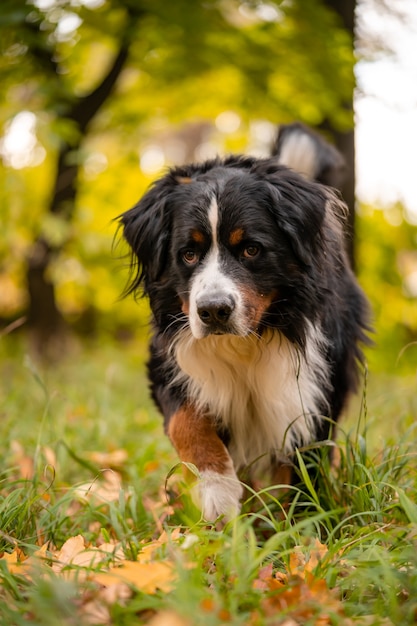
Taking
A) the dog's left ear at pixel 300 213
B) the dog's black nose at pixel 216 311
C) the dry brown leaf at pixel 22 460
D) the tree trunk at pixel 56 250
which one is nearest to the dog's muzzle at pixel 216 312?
the dog's black nose at pixel 216 311

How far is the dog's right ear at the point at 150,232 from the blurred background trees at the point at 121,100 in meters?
0.31

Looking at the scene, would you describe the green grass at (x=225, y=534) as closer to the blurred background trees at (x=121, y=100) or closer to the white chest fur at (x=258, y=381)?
the white chest fur at (x=258, y=381)

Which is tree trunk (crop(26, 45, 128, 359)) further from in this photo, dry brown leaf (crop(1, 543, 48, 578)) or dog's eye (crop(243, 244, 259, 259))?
dry brown leaf (crop(1, 543, 48, 578))

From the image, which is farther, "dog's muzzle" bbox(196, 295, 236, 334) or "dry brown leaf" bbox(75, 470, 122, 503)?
"dry brown leaf" bbox(75, 470, 122, 503)

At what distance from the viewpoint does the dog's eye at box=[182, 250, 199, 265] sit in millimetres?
2898

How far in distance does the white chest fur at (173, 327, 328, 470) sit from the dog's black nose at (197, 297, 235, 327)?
0.33 meters

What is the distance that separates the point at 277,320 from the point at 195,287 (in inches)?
17.8

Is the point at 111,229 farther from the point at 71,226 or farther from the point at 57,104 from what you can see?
the point at 57,104

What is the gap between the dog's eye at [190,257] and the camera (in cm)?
290

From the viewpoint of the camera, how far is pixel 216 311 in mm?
2641

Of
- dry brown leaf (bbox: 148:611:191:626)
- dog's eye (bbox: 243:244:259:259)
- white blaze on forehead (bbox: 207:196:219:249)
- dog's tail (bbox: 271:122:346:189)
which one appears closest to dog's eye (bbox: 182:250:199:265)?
white blaze on forehead (bbox: 207:196:219:249)

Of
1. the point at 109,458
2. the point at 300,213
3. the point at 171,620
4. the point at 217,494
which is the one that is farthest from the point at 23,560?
the point at 300,213

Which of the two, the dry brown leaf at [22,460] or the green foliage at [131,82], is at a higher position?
the green foliage at [131,82]

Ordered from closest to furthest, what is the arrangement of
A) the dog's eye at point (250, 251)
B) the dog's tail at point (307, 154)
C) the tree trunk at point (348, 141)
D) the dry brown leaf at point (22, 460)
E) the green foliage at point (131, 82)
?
the dog's eye at point (250, 251)
the dry brown leaf at point (22, 460)
the dog's tail at point (307, 154)
the green foliage at point (131, 82)
the tree trunk at point (348, 141)
